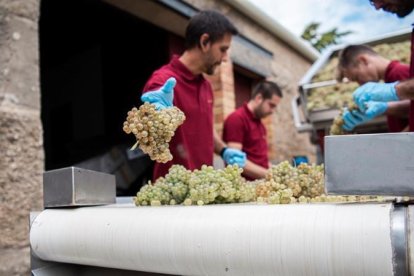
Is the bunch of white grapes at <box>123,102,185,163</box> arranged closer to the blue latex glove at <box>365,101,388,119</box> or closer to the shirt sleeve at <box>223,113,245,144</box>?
the blue latex glove at <box>365,101,388,119</box>

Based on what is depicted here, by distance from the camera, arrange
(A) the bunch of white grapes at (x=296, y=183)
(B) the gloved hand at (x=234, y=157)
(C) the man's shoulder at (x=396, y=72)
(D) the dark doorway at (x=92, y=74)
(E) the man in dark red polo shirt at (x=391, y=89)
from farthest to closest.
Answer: (D) the dark doorway at (x=92, y=74) → (C) the man's shoulder at (x=396, y=72) → (B) the gloved hand at (x=234, y=157) → (E) the man in dark red polo shirt at (x=391, y=89) → (A) the bunch of white grapes at (x=296, y=183)

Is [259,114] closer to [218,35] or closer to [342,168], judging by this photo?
[218,35]

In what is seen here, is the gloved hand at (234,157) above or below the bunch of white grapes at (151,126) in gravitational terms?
below

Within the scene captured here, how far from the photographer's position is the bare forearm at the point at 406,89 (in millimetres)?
1979

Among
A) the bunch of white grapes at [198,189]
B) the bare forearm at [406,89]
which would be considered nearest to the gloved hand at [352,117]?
the bare forearm at [406,89]

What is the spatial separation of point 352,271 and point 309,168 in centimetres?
67

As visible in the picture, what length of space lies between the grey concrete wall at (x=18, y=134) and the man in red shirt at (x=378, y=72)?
1.86 meters

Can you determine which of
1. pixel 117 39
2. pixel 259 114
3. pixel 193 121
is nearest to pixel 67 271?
pixel 193 121

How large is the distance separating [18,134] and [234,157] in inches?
48.3

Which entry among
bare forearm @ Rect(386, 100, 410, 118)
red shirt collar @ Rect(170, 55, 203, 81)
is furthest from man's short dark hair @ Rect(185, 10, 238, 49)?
bare forearm @ Rect(386, 100, 410, 118)

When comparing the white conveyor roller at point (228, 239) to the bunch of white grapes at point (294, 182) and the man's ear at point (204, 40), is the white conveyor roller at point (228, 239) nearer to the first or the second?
the bunch of white grapes at point (294, 182)

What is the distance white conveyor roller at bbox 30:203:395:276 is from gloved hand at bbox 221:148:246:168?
1658mm

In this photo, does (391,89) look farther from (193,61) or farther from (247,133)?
(247,133)

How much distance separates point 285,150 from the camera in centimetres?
616
